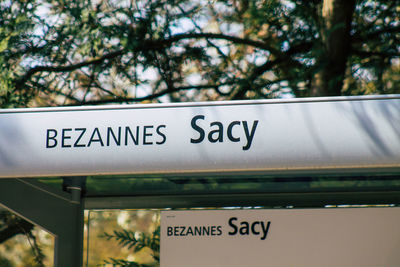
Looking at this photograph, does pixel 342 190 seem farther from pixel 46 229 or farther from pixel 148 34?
pixel 148 34

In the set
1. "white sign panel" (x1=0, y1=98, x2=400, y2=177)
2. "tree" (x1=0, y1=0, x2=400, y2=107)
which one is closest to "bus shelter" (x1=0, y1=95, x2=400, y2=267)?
"white sign panel" (x1=0, y1=98, x2=400, y2=177)

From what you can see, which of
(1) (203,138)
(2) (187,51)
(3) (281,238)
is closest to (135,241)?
(3) (281,238)

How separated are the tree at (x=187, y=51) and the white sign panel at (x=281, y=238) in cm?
196

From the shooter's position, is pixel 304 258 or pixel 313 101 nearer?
pixel 313 101

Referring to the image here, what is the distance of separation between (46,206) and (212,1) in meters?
2.88

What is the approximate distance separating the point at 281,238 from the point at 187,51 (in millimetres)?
2790

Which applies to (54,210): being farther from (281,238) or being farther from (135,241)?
(281,238)

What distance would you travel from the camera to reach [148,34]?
527 cm

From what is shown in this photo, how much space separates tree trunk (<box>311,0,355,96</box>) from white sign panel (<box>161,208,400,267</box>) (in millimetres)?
2018

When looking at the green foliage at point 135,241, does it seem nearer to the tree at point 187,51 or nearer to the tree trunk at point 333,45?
the tree at point 187,51

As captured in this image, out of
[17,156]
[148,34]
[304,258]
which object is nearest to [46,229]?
[17,156]

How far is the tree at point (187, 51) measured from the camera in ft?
16.0

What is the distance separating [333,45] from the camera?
5.11 metres

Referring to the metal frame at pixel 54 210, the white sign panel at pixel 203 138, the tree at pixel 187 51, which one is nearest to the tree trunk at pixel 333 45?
the tree at pixel 187 51
